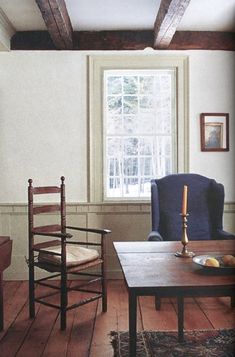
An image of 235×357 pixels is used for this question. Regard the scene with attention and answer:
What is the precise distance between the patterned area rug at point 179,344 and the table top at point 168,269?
649 millimetres

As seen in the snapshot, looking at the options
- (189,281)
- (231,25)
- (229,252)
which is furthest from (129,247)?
(231,25)

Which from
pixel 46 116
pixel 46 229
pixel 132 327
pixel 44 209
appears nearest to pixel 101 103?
pixel 46 116

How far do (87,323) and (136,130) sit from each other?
215 cm

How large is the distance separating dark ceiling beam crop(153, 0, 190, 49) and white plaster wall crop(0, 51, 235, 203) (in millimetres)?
258

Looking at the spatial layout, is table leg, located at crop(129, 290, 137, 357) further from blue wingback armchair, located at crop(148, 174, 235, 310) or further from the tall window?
the tall window

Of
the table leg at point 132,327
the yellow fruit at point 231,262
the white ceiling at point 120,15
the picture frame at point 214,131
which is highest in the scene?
the white ceiling at point 120,15

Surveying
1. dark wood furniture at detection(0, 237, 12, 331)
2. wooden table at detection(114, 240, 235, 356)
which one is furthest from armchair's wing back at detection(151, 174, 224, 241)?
dark wood furniture at detection(0, 237, 12, 331)

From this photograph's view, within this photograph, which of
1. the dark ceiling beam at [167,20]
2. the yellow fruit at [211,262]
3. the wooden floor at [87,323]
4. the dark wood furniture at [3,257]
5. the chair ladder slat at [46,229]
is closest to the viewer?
the yellow fruit at [211,262]

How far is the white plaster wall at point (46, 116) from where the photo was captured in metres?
4.46

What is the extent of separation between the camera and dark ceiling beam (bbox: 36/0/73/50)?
10.7 feet

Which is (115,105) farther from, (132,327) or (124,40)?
(132,327)

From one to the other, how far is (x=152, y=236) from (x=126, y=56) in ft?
6.63

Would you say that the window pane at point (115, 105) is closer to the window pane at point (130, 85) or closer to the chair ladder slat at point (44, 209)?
the window pane at point (130, 85)

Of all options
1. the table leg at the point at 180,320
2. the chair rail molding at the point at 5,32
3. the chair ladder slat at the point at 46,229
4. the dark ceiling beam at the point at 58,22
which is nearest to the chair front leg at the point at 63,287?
the chair ladder slat at the point at 46,229
